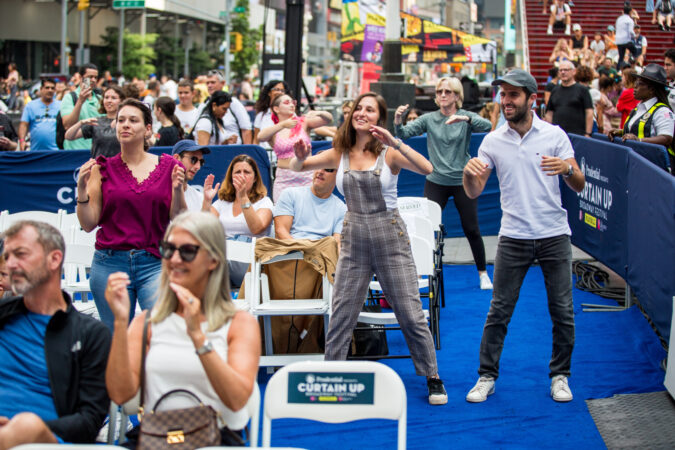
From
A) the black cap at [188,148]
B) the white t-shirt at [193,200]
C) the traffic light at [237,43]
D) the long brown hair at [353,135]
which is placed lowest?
the white t-shirt at [193,200]

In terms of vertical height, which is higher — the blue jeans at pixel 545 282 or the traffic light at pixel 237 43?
the traffic light at pixel 237 43

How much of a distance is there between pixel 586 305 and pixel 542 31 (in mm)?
24092

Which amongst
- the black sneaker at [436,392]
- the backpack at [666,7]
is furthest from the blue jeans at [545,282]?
the backpack at [666,7]

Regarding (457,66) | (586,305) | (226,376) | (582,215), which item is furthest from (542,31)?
(226,376)

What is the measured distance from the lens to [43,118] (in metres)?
11.9

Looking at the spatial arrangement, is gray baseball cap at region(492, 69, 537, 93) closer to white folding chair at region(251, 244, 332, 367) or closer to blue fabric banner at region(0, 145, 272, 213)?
white folding chair at region(251, 244, 332, 367)

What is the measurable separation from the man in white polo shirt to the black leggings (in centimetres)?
300

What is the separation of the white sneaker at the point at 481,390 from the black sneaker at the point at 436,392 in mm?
167

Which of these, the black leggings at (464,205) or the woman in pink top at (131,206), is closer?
the woman in pink top at (131,206)

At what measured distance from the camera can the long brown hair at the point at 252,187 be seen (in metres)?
7.25

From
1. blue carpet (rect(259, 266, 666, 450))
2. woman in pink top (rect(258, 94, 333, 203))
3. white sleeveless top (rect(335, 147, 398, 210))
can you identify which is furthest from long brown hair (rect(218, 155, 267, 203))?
white sleeveless top (rect(335, 147, 398, 210))

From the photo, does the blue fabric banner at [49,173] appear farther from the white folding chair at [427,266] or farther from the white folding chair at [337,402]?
the white folding chair at [337,402]

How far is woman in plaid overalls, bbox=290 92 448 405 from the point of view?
18.4 feet

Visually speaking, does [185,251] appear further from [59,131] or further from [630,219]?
[59,131]
